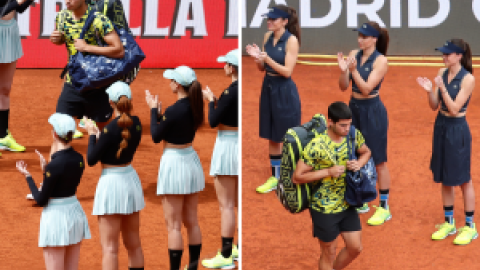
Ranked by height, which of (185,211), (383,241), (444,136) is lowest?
(383,241)

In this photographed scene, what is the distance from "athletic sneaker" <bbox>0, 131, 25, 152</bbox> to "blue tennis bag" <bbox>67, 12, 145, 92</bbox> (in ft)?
4.14

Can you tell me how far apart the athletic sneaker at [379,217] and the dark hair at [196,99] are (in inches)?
68.5

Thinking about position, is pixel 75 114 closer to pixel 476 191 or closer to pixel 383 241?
pixel 383 241

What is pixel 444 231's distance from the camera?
5566mm

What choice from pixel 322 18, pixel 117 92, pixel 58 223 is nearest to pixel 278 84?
pixel 117 92

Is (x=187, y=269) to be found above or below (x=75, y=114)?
below

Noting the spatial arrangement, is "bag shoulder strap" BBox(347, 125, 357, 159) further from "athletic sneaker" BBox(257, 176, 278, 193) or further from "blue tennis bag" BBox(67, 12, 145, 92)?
"blue tennis bag" BBox(67, 12, 145, 92)

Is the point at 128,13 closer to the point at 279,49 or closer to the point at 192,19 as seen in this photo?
the point at 192,19

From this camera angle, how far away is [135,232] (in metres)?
4.55

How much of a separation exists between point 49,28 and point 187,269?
190 inches

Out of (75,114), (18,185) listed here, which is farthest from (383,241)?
(18,185)

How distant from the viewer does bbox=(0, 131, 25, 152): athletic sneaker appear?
6.35 metres

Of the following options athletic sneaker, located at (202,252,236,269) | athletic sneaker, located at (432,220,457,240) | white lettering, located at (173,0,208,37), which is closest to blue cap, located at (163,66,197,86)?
athletic sneaker, located at (202,252,236,269)

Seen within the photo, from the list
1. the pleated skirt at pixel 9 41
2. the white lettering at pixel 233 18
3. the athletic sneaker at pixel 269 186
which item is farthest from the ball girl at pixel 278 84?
the pleated skirt at pixel 9 41
